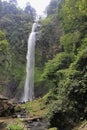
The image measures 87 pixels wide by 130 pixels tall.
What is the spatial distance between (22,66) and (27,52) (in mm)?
2290

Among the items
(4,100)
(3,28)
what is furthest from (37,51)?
(4,100)

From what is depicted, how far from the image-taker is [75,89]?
16484mm

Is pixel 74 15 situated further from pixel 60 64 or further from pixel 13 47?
pixel 13 47

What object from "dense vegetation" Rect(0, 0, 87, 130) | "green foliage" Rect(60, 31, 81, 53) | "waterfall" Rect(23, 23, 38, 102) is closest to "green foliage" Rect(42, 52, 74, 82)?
"dense vegetation" Rect(0, 0, 87, 130)

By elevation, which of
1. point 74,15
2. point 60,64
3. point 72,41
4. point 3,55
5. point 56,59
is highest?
point 74,15

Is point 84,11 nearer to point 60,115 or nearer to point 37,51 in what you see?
point 60,115

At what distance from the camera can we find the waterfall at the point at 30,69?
123 feet

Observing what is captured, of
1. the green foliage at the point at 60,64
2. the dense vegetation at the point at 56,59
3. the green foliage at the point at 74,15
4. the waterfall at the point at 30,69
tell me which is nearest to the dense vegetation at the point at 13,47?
the dense vegetation at the point at 56,59

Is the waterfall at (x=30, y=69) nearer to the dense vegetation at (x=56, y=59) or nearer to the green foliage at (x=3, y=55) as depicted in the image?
the dense vegetation at (x=56, y=59)

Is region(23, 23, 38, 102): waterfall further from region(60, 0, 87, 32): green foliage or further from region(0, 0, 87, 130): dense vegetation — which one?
region(60, 0, 87, 32): green foliage

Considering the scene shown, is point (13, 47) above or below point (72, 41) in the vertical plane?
below

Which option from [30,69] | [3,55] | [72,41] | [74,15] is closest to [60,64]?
[72,41]

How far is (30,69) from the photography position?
134 ft

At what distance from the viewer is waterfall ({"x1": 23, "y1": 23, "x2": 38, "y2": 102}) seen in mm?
37406
